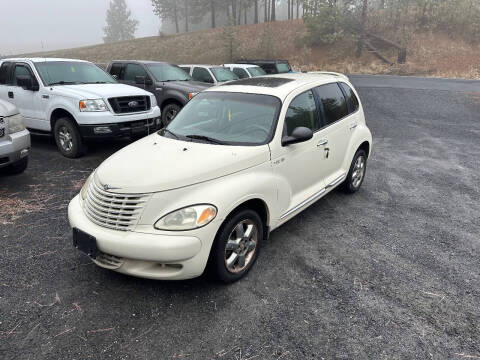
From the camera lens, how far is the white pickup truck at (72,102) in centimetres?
684

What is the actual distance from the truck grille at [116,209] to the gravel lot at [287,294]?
68 centimetres

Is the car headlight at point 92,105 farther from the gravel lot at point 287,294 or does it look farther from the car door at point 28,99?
the gravel lot at point 287,294

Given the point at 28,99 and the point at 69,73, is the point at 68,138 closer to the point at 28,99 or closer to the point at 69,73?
the point at 28,99

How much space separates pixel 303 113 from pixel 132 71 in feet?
24.9

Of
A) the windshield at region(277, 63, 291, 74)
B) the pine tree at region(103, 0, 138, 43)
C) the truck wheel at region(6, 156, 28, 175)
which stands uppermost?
the pine tree at region(103, 0, 138, 43)

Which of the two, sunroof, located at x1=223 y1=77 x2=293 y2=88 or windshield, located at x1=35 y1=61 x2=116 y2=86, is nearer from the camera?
sunroof, located at x1=223 y1=77 x2=293 y2=88

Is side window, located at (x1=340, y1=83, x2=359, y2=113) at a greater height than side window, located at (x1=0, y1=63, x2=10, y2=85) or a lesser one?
lesser

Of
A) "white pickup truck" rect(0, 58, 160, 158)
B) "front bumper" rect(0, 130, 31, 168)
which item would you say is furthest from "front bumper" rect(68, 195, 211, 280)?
"white pickup truck" rect(0, 58, 160, 158)

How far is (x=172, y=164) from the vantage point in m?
3.31

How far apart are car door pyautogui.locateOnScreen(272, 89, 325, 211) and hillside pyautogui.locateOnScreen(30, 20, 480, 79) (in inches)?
977

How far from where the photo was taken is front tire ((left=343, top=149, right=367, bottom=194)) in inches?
212

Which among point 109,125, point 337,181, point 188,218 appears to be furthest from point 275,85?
point 109,125

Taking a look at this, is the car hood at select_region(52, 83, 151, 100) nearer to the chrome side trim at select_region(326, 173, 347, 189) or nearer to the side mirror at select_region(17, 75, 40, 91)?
the side mirror at select_region(17, 75, 40, 91)

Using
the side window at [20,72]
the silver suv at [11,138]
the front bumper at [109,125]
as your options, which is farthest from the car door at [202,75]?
the silver suv at [11,138]
